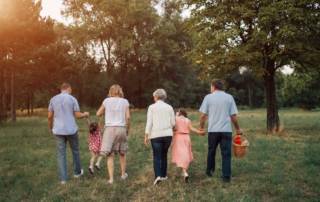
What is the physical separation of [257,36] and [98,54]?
44.5 metres

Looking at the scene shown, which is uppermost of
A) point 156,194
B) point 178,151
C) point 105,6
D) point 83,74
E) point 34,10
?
point 105,6

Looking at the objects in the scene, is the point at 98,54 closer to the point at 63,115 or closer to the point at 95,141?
the point at 95,141

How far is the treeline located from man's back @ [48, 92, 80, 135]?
88.9ft

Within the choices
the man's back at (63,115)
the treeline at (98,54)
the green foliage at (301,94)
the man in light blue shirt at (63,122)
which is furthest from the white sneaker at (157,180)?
the green foliage at (301,94)

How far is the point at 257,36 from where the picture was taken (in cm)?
2270

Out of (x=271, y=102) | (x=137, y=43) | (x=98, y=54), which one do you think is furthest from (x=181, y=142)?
(x=98, y=54)

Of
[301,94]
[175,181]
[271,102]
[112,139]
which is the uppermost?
[301,94]

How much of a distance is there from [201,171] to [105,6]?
47.6 meters

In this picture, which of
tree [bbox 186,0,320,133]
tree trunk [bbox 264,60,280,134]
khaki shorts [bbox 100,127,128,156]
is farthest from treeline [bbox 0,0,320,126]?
khaki shorts [bbox 100,127,128,156]

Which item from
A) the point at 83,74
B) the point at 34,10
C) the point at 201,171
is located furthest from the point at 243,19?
the point at 83,74

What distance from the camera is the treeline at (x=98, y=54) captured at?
130ft

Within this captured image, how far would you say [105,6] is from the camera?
57750 millimetres

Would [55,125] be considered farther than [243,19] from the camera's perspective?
No

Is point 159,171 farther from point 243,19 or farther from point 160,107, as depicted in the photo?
point 243,19
